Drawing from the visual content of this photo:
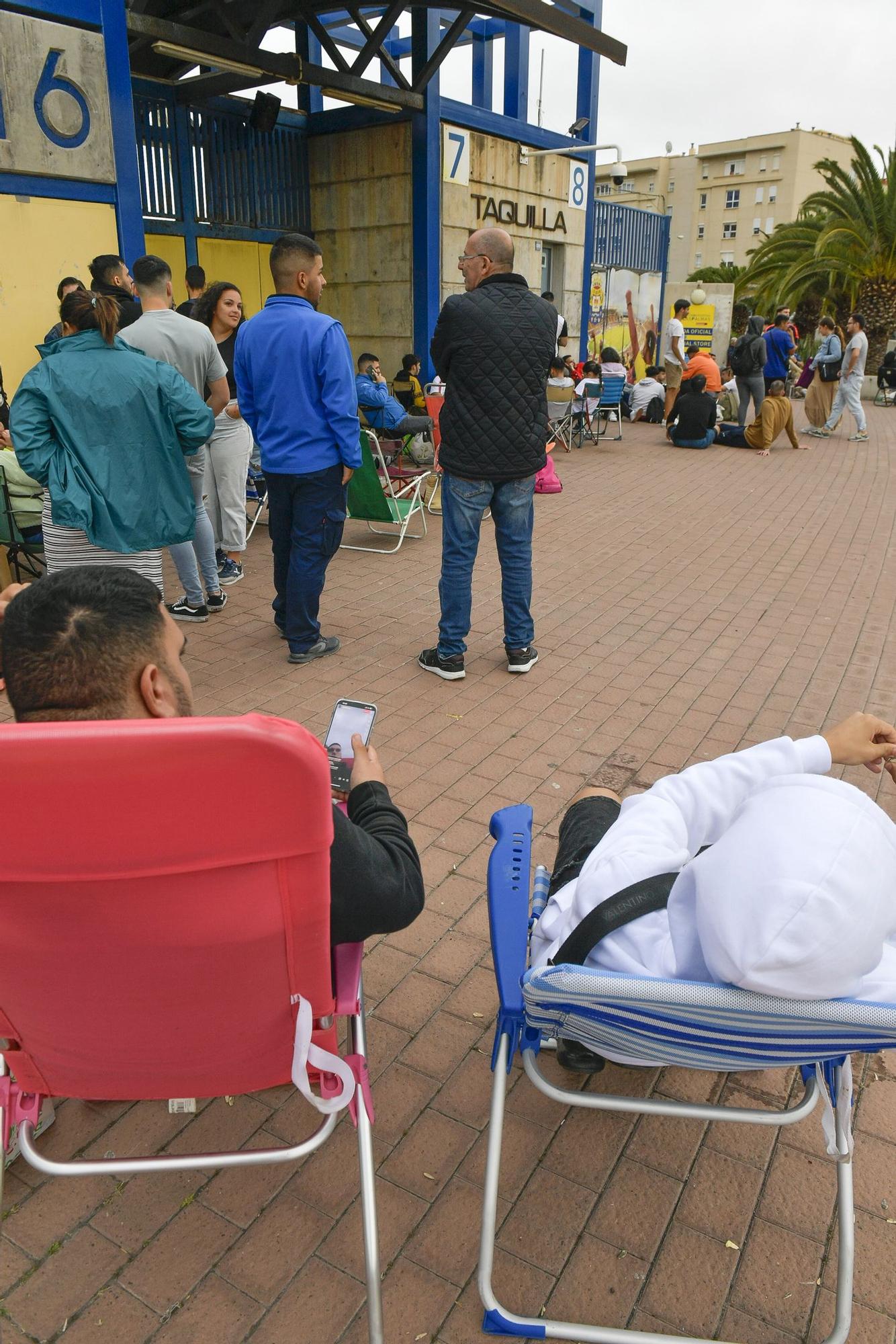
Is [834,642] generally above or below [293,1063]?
below

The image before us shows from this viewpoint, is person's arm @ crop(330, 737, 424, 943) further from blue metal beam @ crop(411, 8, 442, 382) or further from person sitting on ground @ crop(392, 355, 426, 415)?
blue metal beam @ crop(411, 8, 442, 382)

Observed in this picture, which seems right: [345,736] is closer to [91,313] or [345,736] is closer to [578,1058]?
[578,1058]

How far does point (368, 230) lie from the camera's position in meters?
12.5

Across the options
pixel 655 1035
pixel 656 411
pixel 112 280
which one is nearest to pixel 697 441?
pixel 656 411

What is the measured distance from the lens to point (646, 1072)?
2.39m

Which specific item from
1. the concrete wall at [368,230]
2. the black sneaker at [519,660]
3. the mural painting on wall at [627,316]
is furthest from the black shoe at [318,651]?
the mural painting on wall at [627,316]

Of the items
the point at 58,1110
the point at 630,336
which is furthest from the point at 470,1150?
the point at 630,336

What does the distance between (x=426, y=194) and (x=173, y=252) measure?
3272 millimetres

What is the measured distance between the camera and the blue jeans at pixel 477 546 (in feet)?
15.5

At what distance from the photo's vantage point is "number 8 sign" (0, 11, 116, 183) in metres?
6.51

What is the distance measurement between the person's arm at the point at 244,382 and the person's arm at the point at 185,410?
0.48 m

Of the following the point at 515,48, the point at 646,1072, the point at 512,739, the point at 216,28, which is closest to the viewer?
the point at 646,1072

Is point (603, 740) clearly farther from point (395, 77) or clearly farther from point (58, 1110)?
point (395, 77)

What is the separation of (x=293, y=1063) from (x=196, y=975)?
262 millimetres
